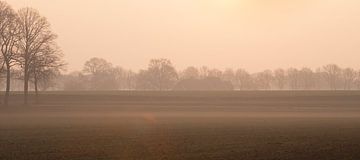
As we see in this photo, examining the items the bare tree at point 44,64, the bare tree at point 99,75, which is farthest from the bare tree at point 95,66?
the bare tree at point 44,64

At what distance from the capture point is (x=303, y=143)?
2866 cm

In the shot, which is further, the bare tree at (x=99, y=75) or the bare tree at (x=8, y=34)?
the bare tree at (x=99, y=75)

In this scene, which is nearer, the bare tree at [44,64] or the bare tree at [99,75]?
the bare tree at [44,64]

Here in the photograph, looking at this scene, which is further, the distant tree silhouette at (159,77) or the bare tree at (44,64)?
the distant tree silhouette at (159,77)

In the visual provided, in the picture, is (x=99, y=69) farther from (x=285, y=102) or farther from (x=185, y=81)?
(x=285, y=102)

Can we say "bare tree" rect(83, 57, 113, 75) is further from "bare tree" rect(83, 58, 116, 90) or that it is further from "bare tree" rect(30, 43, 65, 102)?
"bare tree" rect(30, 43, 65, 102)

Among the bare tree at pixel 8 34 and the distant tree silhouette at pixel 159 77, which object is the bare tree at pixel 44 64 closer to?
the bare tree at pixel 8 34

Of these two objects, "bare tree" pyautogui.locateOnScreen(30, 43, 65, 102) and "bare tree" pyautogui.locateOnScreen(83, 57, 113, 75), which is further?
"bare tree" pyautogui.locateOnScreen(83, 57, 113, 75)

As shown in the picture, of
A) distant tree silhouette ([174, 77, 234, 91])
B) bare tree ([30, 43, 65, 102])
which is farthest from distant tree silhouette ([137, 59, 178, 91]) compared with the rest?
bare tree ([30, 43, 65, 102])

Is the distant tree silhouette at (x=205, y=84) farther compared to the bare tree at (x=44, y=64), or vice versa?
the distant tree silhouette at (x=205, y=84)

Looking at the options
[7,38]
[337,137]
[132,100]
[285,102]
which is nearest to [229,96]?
[285,102]

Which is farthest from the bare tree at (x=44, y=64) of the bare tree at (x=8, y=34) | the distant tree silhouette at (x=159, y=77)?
the distant tree silhouette at (x=159, y=77)

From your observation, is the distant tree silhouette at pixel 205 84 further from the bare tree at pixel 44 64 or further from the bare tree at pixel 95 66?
the bare tree at pixel 44 64

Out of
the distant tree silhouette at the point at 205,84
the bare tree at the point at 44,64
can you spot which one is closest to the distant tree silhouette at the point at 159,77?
the distant tree silhouette at the point at 205,84
